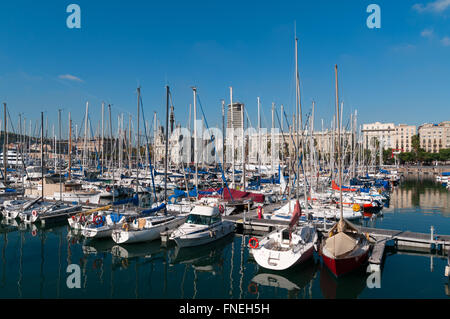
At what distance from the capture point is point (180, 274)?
18.8m

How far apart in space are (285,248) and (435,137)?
209m

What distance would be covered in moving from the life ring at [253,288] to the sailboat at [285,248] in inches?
46.4

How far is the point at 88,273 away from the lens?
18703 millimetres

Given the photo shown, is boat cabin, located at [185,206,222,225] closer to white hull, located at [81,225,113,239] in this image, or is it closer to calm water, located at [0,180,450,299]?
calm water, located at [0,180,450,299]

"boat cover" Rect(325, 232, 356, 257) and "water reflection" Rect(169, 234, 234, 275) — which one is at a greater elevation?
"boat cover" Rect(325, 232, 356, 257)

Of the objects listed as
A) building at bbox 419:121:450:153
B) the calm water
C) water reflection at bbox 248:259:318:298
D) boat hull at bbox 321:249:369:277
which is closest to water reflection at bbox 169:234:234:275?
the calm water

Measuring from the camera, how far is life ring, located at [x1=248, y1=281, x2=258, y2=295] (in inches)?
638

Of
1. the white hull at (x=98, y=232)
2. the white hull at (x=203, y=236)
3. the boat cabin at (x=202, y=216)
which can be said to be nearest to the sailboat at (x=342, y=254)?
the white hull at (x=203, y=236)

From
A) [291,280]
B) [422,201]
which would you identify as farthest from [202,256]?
[422,201]

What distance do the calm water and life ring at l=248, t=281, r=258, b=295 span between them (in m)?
0.03

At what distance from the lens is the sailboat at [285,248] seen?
17672 millimetres

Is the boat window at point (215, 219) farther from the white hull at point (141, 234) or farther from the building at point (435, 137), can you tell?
the building at point (435, 137)

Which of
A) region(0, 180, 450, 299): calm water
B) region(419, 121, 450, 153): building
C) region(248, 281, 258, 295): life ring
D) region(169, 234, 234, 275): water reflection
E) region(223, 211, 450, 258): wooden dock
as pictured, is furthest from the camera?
region(419, 121, 450, 153): building
